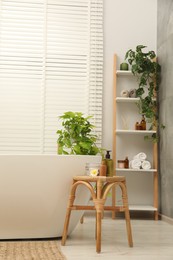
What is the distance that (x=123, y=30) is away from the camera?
4.77m

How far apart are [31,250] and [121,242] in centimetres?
70

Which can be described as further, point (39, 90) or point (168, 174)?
point (39, 90)

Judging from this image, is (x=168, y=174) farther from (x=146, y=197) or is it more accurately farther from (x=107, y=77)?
(x=107, y=77)

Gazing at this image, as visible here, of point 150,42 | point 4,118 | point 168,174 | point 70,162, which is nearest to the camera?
point 70,162

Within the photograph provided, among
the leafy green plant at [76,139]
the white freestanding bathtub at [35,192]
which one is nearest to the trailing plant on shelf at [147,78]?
the leafy green plant at [76,139]

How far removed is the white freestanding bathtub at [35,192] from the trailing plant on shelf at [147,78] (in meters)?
1.64

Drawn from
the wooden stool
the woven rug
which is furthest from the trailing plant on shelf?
the woven rug

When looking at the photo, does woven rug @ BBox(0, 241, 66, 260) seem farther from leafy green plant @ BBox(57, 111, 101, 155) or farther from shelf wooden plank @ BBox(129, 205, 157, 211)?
shelf wooden plank @ BBox(129, 205, 157, 211)

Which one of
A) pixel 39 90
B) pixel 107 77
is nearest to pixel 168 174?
pixel 107 77

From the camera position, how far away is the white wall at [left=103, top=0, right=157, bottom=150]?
15.5 feet

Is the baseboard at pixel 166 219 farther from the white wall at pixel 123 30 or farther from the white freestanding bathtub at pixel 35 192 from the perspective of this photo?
the white freestanding bathtub at pixel 35 192

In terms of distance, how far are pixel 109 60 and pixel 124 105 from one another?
526mm

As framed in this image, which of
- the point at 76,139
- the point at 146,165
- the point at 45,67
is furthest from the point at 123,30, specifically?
the point at 76,139

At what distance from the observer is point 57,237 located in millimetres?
2992
